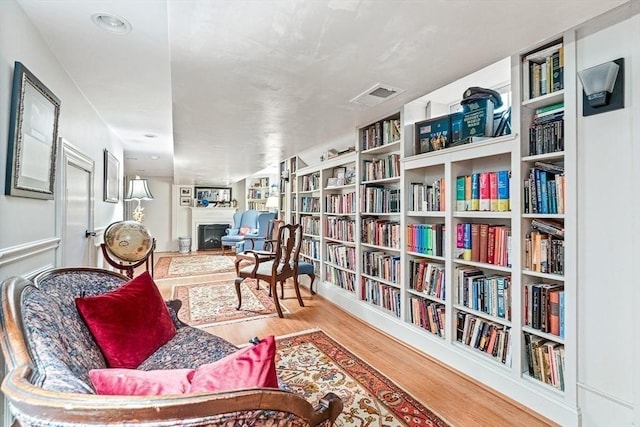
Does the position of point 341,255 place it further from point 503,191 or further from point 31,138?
point 31,138

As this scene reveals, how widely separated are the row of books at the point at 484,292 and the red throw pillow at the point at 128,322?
1.91 meters

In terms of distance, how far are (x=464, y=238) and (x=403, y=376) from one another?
105cm

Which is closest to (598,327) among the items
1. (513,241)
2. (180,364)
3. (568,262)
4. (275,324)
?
(568,262)

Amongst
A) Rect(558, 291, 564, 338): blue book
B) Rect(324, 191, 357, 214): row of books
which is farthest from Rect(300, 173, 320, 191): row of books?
Rect(558, 291, 564, 338): blue book

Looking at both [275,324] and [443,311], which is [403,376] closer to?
[443,311]

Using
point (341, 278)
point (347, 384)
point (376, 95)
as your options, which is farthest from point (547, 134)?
point (341, 278)

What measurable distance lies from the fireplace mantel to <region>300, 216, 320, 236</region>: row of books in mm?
4906

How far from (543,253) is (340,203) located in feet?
7.55

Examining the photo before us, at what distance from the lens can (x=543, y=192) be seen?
1.75 m

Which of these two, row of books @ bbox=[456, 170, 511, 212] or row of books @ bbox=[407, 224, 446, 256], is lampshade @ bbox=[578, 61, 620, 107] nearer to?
row of books @ bbox=[456, 170, 511, 212]

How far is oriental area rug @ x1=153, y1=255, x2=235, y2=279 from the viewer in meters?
5.50

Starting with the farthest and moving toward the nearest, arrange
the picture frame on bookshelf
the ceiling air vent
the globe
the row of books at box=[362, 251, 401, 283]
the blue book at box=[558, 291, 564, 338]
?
1. the row of books at box=[362, 251, 401, 283]
2. the globe
3. the picture frame on bookshelf
4. the ceiling air vent
5. the blue book at box=[558, 291, 564, 338]

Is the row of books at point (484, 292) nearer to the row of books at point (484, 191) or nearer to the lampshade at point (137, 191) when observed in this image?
the row of books at point (484, 191)

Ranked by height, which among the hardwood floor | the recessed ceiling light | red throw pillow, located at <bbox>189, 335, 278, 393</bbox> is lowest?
the hardwood floor
